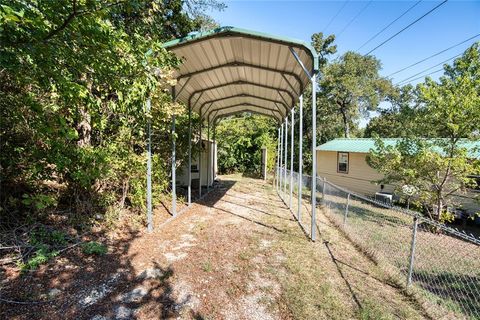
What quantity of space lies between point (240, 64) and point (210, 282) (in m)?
4.60

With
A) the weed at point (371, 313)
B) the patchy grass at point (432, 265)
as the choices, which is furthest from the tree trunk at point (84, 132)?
the patchy grass at point (432, 265)

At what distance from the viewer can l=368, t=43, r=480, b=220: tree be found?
6.55m

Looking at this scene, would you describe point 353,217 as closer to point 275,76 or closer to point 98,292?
point 275,76

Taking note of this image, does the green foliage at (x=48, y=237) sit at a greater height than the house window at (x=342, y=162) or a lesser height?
lesser

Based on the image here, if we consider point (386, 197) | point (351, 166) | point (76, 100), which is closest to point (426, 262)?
point (76, 100)

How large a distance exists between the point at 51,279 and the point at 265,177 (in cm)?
1277

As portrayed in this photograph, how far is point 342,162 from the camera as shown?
631 inches

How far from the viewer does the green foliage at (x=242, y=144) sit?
17.0 meters

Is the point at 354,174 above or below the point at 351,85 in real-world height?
below

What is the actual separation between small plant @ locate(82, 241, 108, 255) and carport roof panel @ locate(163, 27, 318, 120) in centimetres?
311

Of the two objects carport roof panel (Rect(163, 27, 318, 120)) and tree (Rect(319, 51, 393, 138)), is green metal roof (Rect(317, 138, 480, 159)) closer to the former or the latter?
tree (Rect(319, 51, 393, 138))

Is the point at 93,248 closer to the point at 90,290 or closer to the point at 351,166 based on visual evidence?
the point at 90,290

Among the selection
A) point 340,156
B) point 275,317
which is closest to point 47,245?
point 275,317

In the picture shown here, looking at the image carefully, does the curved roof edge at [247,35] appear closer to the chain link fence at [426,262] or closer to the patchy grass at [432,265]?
the chain link fence at [426,262]
